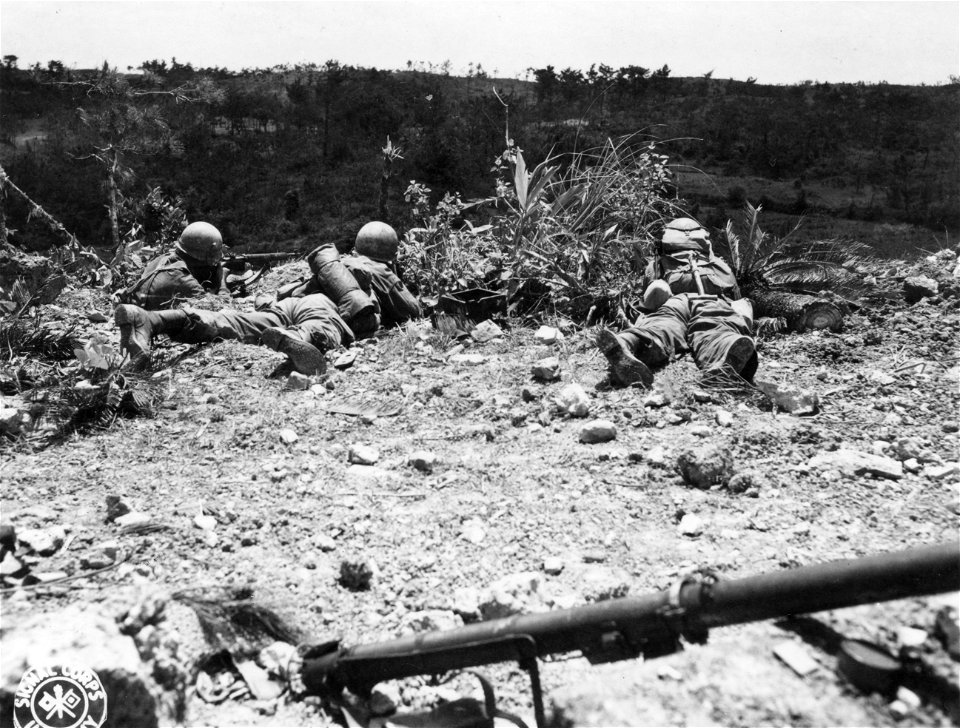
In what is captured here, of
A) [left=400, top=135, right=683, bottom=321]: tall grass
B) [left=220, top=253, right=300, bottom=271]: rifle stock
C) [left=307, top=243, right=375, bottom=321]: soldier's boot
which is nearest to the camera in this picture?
[left=307, top=243, right=375, bottom=321]: soldier's boot

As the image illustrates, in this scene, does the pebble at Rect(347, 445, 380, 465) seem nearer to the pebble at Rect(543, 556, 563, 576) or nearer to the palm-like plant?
the pebble at Rect(543, 556, 563, 576)

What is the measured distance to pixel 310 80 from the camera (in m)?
14.8

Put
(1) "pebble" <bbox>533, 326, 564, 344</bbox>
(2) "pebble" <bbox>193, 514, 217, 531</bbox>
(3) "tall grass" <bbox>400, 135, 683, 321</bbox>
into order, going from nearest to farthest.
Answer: (2) "pebble" <bbox>193, 514, 217, 531</bbox>, (1) "pebble" <bbox>533, 326, 564, 344</bbox>, (3) "tall grass" <bbox>400, 135, 683, 321</bbox>

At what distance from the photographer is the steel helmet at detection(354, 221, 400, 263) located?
6418mm

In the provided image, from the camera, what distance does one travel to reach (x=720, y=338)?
15.5ft

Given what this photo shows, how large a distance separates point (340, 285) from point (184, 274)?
1.49m

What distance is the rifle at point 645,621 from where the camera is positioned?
184cm

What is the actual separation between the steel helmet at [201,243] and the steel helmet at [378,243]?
1.23 m

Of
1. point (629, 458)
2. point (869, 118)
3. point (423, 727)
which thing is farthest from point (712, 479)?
point (869, 118)

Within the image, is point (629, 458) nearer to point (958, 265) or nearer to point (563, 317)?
point (563, 317)

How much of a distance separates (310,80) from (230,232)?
5.37m

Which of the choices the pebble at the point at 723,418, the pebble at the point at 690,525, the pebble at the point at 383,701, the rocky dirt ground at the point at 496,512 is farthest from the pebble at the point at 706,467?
the pebble at the point at 383,701

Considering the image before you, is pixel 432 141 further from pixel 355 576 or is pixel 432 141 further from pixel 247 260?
pixel 355 576

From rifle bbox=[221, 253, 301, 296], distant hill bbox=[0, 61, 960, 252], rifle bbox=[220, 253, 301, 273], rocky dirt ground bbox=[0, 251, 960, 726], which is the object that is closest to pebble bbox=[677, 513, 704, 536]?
rocky dirt ground bbox=[0, 251, 960, 726]
